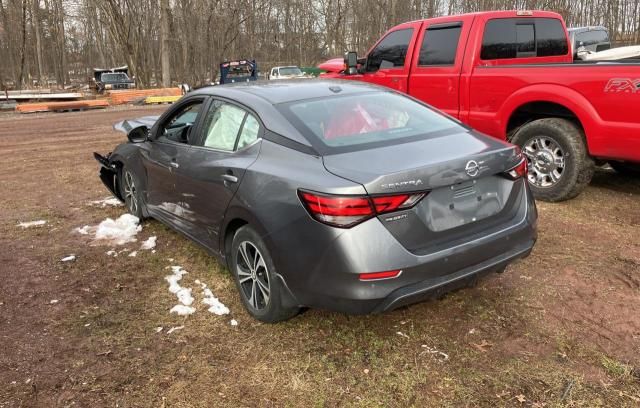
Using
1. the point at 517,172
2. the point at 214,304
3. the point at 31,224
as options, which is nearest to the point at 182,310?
the point at 214,304

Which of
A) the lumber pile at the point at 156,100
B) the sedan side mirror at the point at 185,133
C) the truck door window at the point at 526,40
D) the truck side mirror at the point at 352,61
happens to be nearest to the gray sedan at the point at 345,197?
the sedan side mirror at the point at 185,133

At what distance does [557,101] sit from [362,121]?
9.61ft

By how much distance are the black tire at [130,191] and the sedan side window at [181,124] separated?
792 mm

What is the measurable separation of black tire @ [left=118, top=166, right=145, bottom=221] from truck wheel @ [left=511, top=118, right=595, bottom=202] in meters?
4.19

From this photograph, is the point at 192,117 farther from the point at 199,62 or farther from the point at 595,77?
the point at 199,62

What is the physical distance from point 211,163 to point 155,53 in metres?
49.6

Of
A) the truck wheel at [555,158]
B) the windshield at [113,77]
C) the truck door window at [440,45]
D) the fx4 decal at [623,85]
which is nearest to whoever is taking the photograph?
the fx4 decal at [623,85]

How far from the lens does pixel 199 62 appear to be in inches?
1654

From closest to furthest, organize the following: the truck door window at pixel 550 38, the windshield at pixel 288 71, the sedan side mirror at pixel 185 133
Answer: the sedan side mirror at pixel 185 133 < the truck door window at pixel 550 38 < the windshield at pixel 288 71

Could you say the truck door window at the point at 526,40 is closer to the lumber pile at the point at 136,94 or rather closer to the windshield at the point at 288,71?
the lumber pile at the point at 136,94

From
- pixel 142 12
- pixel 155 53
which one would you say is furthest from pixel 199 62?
pixel 155 53

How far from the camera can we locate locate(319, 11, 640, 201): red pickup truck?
500 cm

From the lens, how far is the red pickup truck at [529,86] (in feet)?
16.4

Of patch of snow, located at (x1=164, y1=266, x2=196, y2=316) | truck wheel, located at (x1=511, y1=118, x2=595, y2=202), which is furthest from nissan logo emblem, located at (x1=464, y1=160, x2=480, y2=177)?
truck wheel, located at (x1=511, y1=118, x2=595, y2=202)
